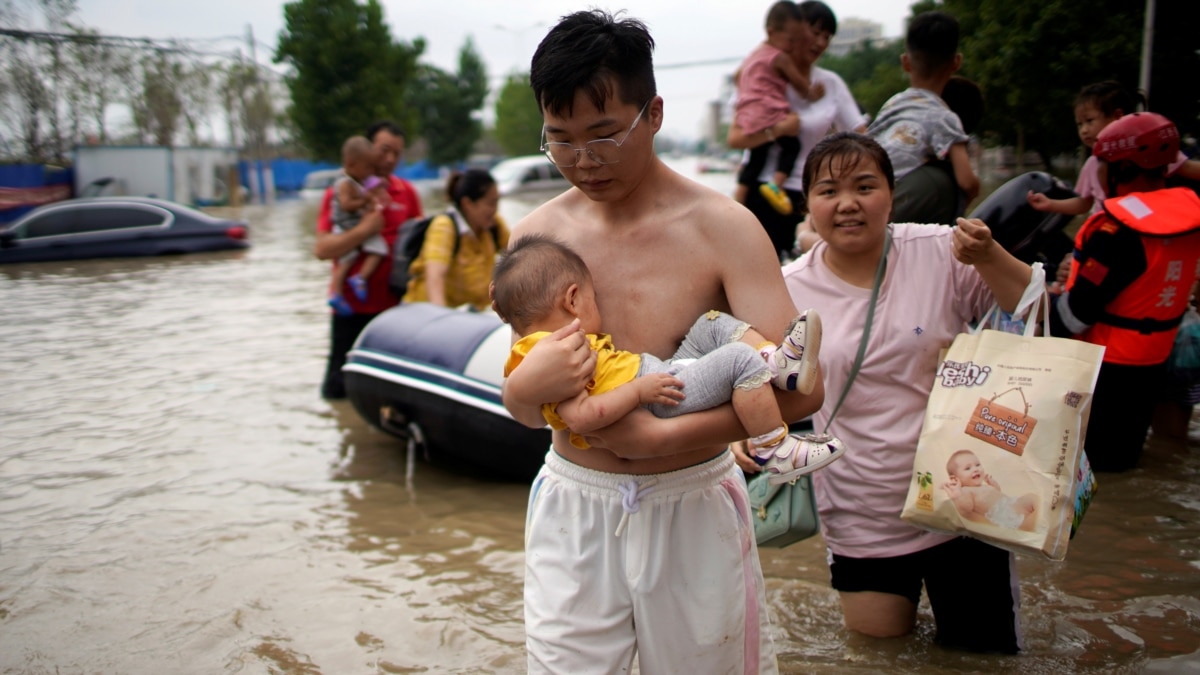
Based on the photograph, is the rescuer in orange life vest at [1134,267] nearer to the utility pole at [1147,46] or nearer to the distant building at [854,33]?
the utility pole at [1147,46]

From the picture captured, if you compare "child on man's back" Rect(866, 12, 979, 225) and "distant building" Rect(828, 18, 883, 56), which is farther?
"distant building" Rect(828, 18, 883, 56)

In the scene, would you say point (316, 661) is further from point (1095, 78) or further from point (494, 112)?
point (494, 112)

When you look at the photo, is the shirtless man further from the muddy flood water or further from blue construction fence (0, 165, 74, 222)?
blue construction fence (0, 165, 74, 222)

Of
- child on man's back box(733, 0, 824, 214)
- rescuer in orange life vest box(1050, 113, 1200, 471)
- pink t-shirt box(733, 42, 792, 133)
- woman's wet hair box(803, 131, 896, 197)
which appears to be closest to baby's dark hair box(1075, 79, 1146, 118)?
rescuer in orange life vest box(1050, 113, 1200, 471)

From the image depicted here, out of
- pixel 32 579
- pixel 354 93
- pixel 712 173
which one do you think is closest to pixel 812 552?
pixel 32 579

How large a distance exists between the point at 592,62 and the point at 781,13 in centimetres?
327

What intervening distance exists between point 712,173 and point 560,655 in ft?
162

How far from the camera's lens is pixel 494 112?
73.3m

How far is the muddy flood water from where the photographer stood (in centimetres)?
372

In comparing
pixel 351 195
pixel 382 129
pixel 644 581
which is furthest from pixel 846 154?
pixel 382 129

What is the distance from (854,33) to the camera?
19078 millimetres

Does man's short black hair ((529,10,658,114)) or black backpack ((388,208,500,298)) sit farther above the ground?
man's short black hair ((529,10,658,114))

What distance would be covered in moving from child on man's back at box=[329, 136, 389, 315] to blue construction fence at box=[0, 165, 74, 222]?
68.3 ft

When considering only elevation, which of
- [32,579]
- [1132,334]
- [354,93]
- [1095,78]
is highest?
[354,93]
